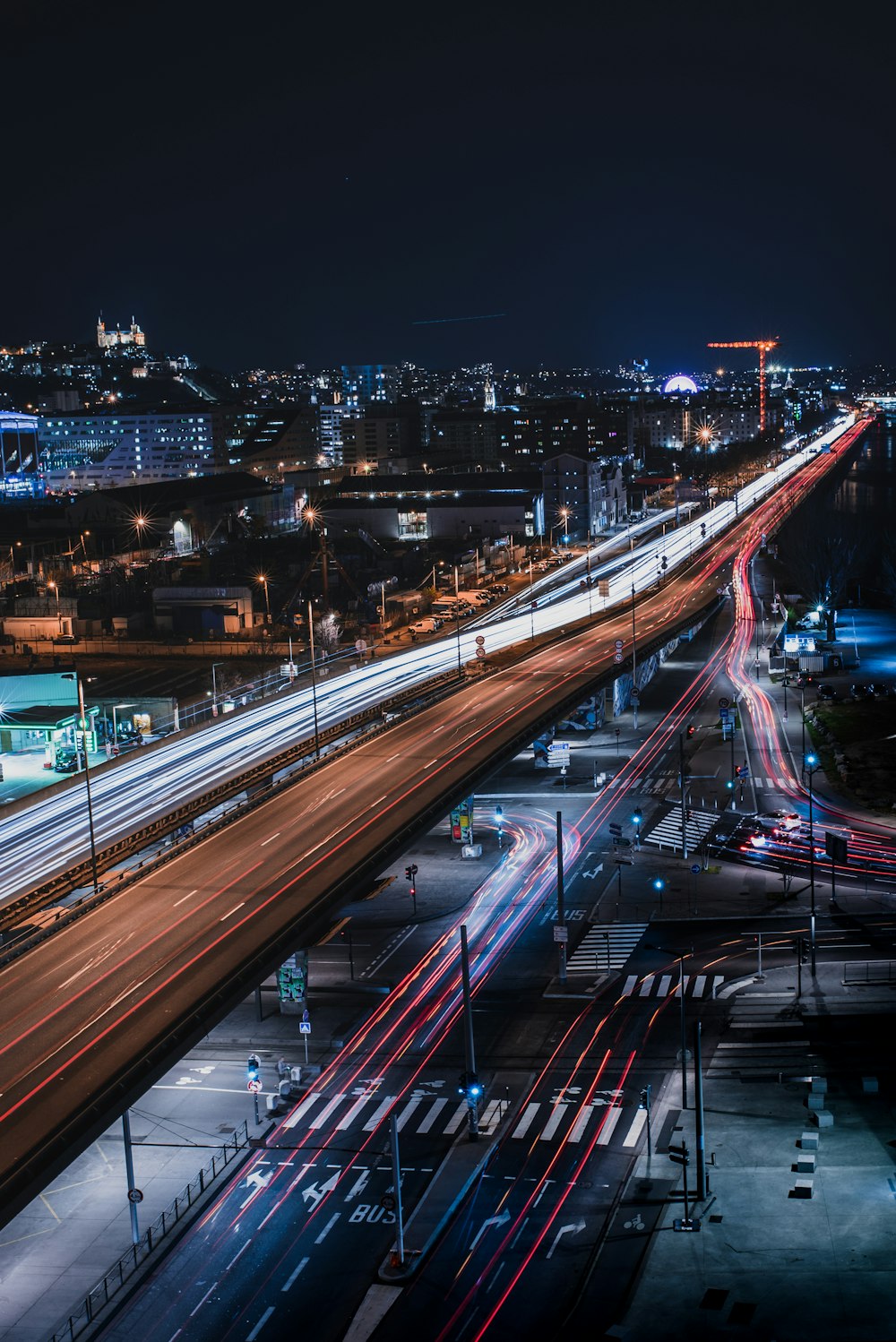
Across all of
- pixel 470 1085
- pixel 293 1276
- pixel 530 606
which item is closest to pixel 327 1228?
pixel 293 1276

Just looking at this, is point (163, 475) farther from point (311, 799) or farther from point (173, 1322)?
point (173, 1322)

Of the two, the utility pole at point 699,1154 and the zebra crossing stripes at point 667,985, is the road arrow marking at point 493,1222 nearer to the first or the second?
the utility pole at point 699,1154

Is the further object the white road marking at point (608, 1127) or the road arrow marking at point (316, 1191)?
the white road marking at point (608, 1127)

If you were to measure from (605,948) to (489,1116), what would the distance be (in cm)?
708

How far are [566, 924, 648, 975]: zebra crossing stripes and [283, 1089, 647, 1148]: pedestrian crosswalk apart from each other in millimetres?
5154

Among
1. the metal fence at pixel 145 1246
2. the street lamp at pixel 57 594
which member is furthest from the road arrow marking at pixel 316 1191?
the street lamp at pixel 57 594

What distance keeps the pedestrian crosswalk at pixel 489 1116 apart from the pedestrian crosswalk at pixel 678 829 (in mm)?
13204

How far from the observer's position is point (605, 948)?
27.9 meters

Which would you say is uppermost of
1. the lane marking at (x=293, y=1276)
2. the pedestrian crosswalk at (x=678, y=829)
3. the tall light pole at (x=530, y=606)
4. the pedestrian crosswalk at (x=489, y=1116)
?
the tall light pole at (x=530, y=606)

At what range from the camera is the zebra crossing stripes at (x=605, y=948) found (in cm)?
2709

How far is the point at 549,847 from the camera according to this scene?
34.7 m

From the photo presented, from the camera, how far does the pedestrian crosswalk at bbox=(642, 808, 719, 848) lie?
3462 cm

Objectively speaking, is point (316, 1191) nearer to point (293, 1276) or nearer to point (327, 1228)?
point (327, 1228)

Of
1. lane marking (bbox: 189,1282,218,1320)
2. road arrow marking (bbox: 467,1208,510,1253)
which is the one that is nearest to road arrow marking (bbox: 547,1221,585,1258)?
road arrow marking (bbox: 467,1208,510,1253)
